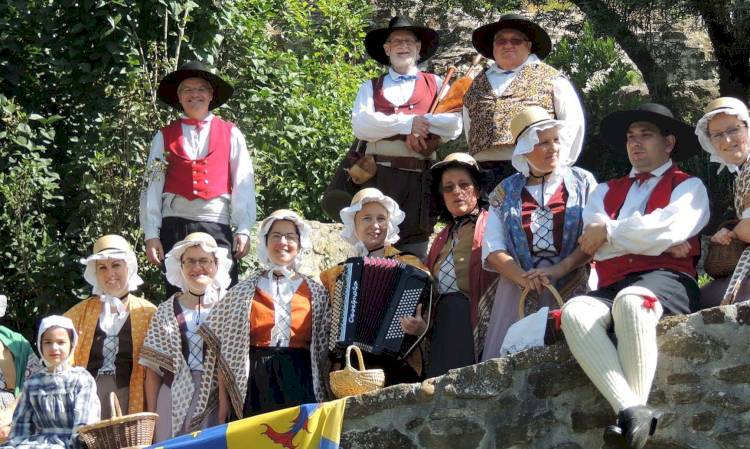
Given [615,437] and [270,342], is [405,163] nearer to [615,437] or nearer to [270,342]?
[270,342]

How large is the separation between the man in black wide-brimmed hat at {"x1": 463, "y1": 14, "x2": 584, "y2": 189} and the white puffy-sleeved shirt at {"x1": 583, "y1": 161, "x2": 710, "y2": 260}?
32.6 inches

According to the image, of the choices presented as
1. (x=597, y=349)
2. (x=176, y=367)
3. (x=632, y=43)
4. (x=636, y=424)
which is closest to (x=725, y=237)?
(x=597, y=349)

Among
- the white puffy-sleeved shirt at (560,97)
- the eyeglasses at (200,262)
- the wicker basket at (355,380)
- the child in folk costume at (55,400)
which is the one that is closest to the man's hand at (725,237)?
the white puffy-sleeved shirt at (560,97)

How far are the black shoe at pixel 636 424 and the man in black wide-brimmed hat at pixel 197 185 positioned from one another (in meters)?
2.89

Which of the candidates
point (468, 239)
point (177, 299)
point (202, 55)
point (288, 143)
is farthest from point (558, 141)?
point (288, 143)

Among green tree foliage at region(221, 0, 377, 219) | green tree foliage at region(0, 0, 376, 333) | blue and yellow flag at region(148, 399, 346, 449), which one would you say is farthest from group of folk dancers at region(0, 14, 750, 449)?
green tree foliage at region(221, 0, 377, 219)

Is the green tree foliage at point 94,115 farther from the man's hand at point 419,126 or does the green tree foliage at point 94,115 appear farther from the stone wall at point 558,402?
the stone wall at point 558,402

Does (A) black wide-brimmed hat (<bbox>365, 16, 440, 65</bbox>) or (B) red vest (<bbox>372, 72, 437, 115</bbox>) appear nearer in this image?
(B) red vest (<bbox>372, 72, 437, 115</bbox>)

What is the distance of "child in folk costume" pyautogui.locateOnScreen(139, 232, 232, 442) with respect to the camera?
22.9 feet

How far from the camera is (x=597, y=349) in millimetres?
5801

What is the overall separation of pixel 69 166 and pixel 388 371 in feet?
12.2

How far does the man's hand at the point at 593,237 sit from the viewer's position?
6461 mm

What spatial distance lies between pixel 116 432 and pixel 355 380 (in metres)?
1.08

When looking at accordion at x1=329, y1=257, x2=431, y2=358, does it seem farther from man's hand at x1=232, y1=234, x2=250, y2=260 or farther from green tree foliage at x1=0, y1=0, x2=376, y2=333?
green tree foliage at x1=0, y1=0, x2=376, y2=333
